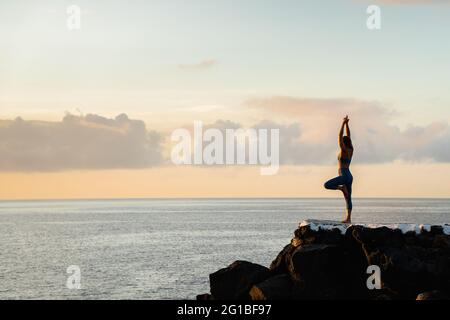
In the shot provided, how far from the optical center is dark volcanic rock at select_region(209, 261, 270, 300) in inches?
969

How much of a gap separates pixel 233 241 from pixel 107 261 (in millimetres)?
23246

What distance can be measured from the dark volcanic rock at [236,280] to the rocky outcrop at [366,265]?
720mm

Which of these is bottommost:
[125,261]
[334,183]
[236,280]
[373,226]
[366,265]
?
[125,261]

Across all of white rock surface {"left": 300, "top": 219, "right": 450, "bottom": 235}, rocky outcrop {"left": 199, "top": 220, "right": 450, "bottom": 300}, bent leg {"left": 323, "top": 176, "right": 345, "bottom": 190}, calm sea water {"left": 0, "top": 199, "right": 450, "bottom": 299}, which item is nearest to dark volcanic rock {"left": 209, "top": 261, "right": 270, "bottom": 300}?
rocky outcrop {"left": 199, "top": 220, "right": 450, "bottom": 300}

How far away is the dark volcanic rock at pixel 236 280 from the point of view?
24625 millimetres

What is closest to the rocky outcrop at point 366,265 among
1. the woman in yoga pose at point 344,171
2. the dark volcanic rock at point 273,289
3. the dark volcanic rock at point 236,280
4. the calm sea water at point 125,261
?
the dark volcanic rock at point 273,289

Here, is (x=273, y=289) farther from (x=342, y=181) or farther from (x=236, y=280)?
(x=342, y=181)

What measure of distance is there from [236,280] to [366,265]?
5.30 m

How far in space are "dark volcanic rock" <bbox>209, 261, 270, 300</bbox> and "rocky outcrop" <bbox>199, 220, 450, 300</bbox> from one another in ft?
2.36

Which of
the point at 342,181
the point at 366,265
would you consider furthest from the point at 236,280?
the point at 342,181

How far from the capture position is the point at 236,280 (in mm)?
25031
